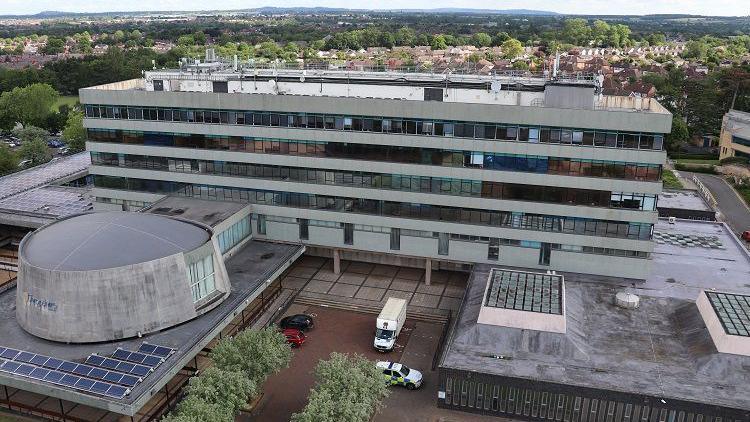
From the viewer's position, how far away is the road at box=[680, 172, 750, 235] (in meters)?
76.6

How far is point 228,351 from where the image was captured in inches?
1395

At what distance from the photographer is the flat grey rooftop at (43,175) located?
7338 cm

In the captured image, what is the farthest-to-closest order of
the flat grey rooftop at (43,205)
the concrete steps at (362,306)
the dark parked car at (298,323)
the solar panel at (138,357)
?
the flat grey rooftop at (43,205) → the concrete steps at (362,306) → the dark parked car at (298,323) → the solar panel at (138,357)

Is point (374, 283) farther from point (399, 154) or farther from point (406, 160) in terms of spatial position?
point (399, 154)

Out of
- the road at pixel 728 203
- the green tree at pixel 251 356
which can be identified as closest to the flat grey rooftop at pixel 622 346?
the green tree at pixel 251 356

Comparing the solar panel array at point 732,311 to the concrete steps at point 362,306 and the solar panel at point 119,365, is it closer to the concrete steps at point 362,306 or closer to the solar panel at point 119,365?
the concrete steps at point 362,306

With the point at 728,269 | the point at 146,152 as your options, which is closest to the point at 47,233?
the point at 146,152

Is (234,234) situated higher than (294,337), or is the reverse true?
(234,234)

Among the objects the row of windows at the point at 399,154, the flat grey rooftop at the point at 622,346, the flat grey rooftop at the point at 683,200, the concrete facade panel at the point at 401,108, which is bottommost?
the flat grey rooftop at the point at 683,200

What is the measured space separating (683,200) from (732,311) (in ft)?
127

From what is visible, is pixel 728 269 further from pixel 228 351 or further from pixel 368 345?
pixel 228 351

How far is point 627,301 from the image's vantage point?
43.2 meters

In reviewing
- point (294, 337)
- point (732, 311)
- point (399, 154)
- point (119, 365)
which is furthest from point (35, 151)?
point (732, 311)

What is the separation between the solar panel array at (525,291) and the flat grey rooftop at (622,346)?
140cm
